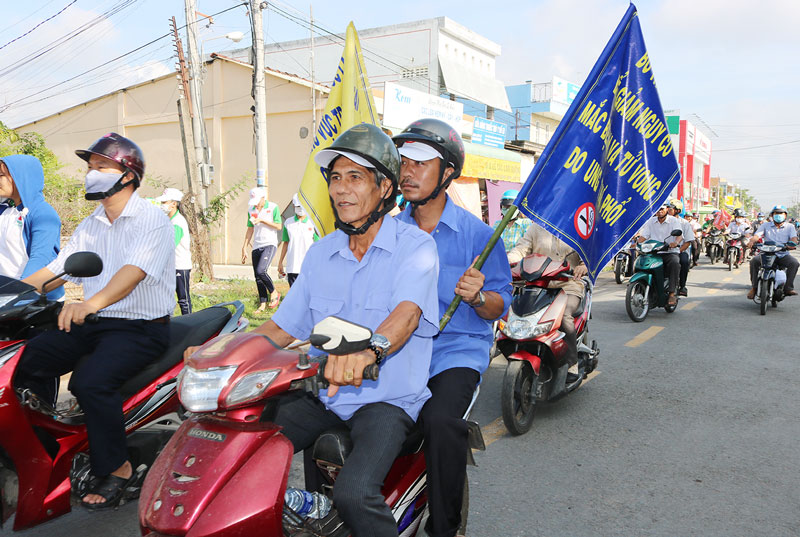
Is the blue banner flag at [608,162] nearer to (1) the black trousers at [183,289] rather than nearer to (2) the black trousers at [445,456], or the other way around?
(2) the black trousers at [445,456]

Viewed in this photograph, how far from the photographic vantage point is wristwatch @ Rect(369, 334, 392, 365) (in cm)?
186

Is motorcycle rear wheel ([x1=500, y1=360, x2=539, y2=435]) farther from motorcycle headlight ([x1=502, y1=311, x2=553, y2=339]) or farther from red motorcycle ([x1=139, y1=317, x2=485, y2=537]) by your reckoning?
red motorcycle ([x1=139, y1=317, x2=485, y2=537])

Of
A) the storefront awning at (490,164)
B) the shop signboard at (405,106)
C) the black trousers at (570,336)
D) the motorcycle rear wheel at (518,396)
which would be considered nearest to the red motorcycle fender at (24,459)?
the motorcycle rear wheel at (518,396)

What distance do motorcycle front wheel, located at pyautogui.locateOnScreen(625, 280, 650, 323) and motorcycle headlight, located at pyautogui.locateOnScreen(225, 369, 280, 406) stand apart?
8105mm

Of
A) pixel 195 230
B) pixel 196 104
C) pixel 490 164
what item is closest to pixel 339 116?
pixel 195 230

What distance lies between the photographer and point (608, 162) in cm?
372

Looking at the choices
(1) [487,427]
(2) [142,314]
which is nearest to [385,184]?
(2) [142,314]

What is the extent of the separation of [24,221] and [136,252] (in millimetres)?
1324

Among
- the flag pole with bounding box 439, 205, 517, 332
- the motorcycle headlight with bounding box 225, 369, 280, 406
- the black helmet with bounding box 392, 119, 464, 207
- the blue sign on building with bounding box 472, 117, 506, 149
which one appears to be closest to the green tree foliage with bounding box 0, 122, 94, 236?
the black helmet with bounding box 392, 119, 464, 207

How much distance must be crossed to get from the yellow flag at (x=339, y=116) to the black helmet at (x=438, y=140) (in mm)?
1314

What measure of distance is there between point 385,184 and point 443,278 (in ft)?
2.64

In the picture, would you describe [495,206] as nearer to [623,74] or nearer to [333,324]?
[623,74]

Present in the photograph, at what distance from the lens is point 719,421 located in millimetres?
4938

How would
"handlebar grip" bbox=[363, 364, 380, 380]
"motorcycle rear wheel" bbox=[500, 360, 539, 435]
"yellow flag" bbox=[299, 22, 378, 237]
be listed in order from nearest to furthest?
"handlebar grip" bbox=[363, 364, 380, 380]
"yellow flag" bbox=[299, 22, 378, 237]
"motorcycle rear wheel" bbox=[500, 360, 539, 435]
